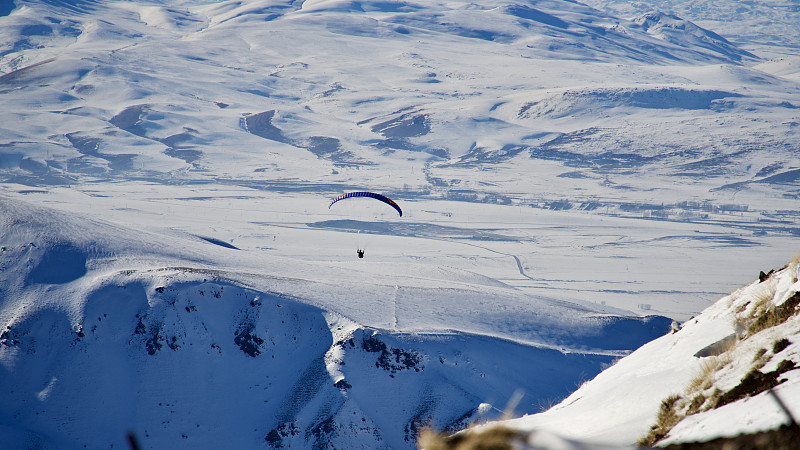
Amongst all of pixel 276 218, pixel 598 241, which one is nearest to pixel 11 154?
pixel 276 218

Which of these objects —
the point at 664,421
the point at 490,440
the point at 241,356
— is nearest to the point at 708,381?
the point at 664,421

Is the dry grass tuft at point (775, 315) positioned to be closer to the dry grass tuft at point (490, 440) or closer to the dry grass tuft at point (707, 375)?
the dry grass tuft at point (707, 375)

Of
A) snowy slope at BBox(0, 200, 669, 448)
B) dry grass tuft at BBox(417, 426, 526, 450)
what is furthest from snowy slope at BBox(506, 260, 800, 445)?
snowy slope at BBox(0, 200, 669, 448)

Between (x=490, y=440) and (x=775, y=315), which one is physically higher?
(x=490, y=440)

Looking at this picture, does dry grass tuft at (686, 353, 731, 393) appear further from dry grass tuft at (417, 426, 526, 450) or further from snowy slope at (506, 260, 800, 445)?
dry grass tuft at (417, 426, 526, 450)

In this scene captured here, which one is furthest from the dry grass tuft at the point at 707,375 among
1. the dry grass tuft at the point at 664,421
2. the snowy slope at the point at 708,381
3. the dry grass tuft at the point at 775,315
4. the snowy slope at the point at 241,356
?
the snowy slope at the point at 241,356

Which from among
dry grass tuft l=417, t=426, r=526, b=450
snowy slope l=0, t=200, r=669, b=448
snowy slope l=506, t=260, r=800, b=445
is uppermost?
dry grass tuft l=417, t=426, r=526, b=450

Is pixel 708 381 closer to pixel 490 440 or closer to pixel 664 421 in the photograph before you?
pixel 664 421

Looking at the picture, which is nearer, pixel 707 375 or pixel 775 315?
pixel 707 375

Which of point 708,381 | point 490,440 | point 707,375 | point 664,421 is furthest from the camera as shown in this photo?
point 707,375
